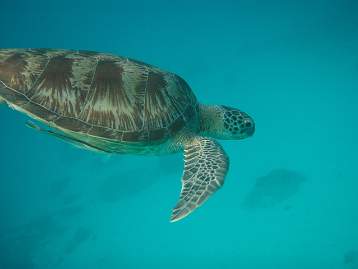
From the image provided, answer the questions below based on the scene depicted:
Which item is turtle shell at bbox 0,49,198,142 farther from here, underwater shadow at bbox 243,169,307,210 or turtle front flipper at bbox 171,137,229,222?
underwater shadow at bbox 243,169,307,210

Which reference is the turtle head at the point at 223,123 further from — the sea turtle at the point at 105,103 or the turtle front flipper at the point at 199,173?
the sea turtle at the point at 105,103

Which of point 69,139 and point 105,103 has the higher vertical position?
point 105,103

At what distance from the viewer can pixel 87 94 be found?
3.63m

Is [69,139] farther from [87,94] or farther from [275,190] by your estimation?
[275,190]

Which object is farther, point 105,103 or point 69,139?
point 69,139

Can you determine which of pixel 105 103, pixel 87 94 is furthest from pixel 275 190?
pixel 87 94

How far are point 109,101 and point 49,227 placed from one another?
47.0 feet

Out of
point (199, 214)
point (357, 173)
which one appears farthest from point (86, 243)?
point (357, 173)

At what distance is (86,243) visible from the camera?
46.4 ft

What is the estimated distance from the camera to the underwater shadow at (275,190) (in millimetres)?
11883

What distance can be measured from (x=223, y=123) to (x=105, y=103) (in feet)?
7.70

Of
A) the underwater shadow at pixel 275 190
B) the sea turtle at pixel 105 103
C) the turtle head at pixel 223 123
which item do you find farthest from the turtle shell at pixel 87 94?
the underwater shadow at pixel 275 190

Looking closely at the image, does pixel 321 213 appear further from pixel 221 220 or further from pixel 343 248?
pixel 221 220

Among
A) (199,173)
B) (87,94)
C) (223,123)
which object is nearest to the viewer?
(87,94)
